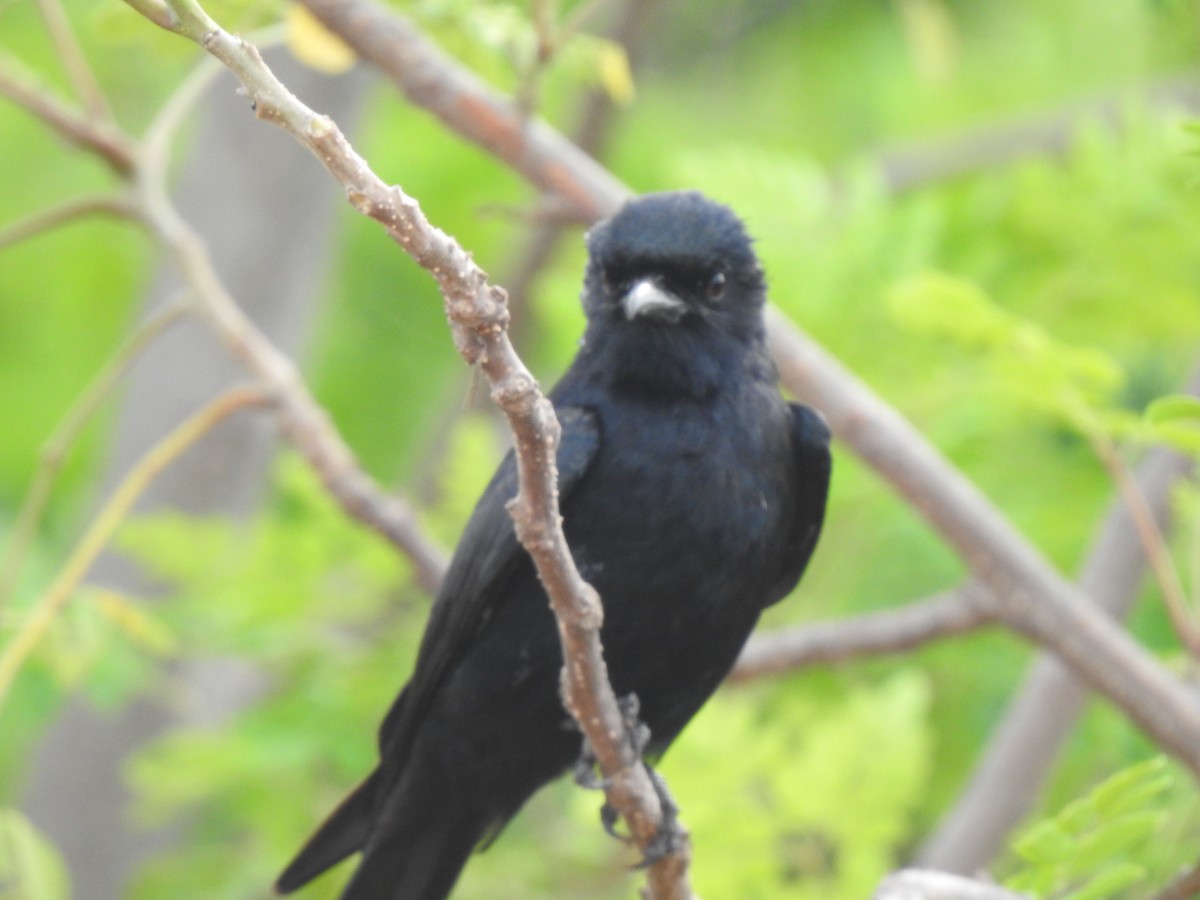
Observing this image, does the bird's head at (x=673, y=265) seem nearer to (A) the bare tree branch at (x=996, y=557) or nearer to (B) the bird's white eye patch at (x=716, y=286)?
(B) the bird's white eye patch at (x=716, y=286)

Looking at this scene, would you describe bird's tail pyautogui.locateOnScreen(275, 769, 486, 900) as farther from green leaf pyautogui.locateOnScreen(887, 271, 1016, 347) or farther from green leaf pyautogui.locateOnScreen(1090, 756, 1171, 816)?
green leaf pyautogui.locateOnScreen(1090, 756, 1171, 816)

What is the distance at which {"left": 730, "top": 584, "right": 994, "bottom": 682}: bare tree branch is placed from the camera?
446 cm

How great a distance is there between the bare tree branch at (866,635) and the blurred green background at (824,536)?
182mm

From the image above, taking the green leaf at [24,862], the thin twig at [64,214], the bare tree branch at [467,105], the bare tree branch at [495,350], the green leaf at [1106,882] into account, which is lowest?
the green leaf at [1106,882]

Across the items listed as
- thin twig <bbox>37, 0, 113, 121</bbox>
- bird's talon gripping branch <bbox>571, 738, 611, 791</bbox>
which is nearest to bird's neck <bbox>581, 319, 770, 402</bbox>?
bird's talon gripping branch <bbox>571, 738, 611, 791</bbox>

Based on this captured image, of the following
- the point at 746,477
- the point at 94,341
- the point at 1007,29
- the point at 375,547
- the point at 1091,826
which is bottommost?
the point at 1091,826

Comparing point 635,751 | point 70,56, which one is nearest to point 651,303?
point 635,751

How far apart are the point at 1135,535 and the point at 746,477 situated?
176cm

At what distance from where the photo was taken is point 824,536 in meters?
5.64

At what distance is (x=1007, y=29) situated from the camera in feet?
28.9

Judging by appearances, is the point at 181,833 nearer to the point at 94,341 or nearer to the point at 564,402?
the point at 94,341

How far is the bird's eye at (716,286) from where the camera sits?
389cm

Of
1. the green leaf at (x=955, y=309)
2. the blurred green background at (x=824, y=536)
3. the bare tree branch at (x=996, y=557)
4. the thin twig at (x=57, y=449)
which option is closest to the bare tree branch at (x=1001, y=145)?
the blurred green background at (x=824, y=536)

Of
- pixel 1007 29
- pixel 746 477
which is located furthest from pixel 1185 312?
pixel 1007 29
